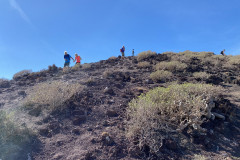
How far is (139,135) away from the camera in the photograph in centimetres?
364

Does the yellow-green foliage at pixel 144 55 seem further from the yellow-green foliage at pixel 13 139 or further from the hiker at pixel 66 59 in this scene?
the yellow-green foliage at pixel 13 139

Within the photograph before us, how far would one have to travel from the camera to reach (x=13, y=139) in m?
3.56

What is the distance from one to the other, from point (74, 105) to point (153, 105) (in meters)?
2.35

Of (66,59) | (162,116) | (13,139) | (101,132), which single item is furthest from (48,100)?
(66,59)

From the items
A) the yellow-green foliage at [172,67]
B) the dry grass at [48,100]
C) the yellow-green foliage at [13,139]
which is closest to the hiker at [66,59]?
the dry grass at [48,100]

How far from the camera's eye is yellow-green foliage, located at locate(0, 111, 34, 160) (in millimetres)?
3291

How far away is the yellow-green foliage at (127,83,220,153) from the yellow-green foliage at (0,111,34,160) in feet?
Result: 7.07

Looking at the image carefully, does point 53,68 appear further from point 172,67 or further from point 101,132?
point 101,132

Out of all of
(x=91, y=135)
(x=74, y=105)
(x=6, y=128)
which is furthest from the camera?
(x=74, y=105)

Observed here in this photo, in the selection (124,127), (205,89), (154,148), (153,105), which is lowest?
(154,148)

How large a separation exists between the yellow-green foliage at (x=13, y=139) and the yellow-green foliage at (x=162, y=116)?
2154mm

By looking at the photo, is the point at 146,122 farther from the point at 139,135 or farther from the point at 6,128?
the point at 6,128

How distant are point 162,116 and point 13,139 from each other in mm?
3219

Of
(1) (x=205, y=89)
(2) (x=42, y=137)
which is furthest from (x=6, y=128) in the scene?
(1) (x=205, y=89)
